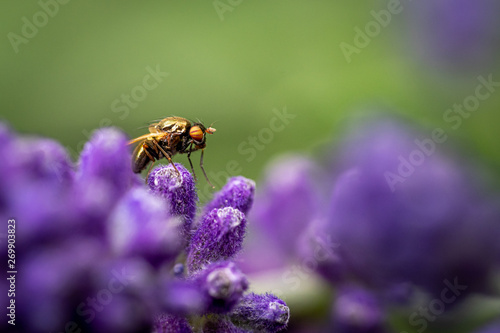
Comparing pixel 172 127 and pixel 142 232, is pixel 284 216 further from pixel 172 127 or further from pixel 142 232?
pixel 142 232

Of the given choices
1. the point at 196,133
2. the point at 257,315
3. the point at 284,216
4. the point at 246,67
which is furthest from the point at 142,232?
the point at 246,67

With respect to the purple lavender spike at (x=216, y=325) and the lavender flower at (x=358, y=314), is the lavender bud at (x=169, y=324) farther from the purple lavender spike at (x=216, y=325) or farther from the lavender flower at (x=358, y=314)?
the lavender flower at (x=358, y=314)

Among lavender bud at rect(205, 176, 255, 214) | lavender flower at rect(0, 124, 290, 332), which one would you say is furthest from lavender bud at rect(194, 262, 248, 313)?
lavender bud at rect(205, 176, 255, 214)

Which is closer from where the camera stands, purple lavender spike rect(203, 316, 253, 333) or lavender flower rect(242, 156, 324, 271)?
purple lavender spike rect(203, 316, 253, 333)

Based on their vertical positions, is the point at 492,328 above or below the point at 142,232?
above

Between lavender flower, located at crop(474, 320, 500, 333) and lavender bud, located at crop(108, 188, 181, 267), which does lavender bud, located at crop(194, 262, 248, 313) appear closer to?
lavender bud, located at crop(108, 188, 181, 267)

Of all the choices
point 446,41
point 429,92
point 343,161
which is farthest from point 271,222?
point 446,41
